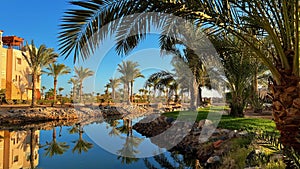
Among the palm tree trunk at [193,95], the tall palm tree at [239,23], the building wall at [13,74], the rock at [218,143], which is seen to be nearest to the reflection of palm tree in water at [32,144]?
the tall palm tree at [239,23]

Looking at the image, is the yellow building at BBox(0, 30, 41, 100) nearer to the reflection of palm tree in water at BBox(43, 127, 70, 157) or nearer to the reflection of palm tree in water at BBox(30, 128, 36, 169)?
the reflection of palm tree in water at BBox(30, 128, 36, 169)

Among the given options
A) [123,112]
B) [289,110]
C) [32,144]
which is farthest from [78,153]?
[123,112]

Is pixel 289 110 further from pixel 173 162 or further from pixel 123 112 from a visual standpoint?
pixel 123 112

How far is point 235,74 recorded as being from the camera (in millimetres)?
12078

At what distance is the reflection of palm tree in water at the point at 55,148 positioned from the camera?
9398 millimetres

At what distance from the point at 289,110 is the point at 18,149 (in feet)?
31.3

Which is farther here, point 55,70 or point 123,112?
point 55,70

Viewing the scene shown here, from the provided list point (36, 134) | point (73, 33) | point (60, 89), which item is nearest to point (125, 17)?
point (73, 33)

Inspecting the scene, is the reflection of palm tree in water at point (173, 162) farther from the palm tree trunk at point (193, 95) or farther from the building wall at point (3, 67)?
the building wall at point (3, 67)

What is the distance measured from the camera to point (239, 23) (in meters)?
4.34

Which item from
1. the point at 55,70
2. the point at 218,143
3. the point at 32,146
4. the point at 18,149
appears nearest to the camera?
the point at 218,143

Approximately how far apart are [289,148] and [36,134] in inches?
488

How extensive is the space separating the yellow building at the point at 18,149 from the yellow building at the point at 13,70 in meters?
18.4

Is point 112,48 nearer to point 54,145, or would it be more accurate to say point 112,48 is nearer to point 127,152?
point 127,152
